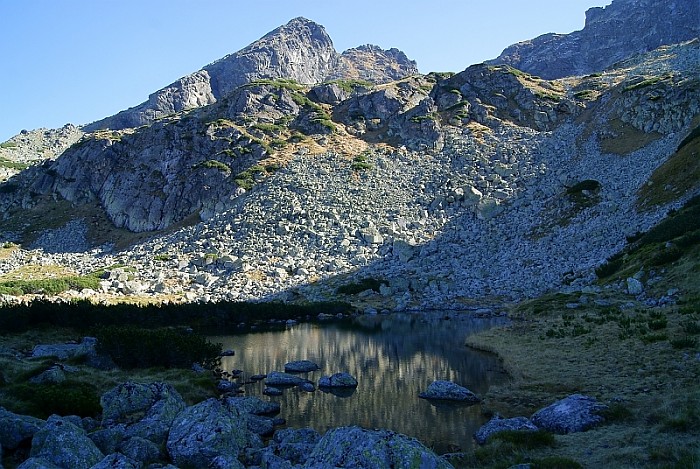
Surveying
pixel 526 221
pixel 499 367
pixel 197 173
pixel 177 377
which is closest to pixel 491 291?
pixel 526 221

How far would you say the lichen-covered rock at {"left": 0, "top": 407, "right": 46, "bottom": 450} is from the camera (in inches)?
442

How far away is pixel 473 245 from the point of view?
58156 mm

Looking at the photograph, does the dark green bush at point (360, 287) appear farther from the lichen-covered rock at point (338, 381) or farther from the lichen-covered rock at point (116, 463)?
the lichen-covered rock at point (116, 463)

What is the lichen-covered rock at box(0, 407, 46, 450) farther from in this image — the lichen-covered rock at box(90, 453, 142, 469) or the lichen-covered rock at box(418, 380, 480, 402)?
the lichen-covered rock at box(418, 380, 480, 402)

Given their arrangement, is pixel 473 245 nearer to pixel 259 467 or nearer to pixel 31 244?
pixel 259 467

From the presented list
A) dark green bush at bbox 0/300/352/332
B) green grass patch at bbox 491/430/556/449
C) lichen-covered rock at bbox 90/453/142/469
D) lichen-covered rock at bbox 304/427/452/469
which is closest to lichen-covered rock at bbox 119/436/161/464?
lichen-covered rock at bbox 90/453/142/469

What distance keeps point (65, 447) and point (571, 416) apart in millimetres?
13027

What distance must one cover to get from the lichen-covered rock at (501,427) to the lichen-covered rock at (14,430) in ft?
38.9

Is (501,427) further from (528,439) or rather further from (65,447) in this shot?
(65,447)

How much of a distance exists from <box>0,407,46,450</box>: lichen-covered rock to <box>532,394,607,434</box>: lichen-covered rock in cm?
1361

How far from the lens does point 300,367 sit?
84.3ft

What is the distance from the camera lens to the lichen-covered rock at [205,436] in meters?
11.2

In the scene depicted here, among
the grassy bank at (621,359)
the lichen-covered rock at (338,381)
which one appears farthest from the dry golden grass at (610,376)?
the lichen-covered rock at (338,381)

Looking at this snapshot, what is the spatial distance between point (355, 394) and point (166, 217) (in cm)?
6813
